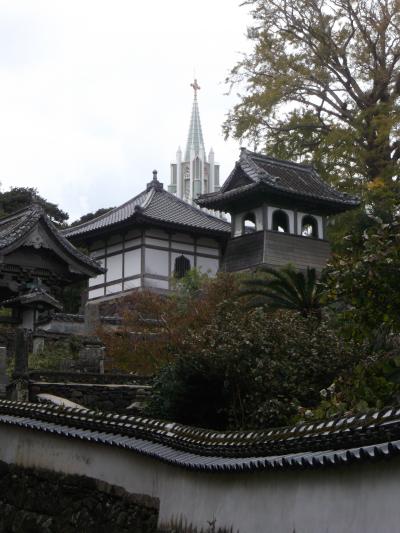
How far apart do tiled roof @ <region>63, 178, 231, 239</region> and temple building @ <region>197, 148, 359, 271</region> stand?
27.0 inches

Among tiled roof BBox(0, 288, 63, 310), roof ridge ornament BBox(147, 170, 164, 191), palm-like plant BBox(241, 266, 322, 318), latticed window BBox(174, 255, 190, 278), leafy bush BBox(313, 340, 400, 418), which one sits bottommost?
leafy bush BBox(313, 340, 400, 418)

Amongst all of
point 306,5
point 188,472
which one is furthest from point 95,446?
point 306,5

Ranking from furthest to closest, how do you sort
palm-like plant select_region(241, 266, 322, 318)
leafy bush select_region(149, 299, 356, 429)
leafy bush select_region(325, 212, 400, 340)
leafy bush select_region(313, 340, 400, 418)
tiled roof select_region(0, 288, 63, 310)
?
tiled roof select_region(0, 288, 63, 310) < palm-like plant select_region(241, 266, 322, 318) < leafy bush select_region(149, 299, 356, 429) < leafy bush select_region(313, 340, 400, 418) < leafy bush select_region(325, 212, 400, 340)

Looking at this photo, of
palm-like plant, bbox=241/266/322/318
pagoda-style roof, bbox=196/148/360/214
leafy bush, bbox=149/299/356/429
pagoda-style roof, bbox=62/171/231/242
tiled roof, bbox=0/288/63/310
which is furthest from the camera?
pagoda-style roof, bbox=62/171/231/242

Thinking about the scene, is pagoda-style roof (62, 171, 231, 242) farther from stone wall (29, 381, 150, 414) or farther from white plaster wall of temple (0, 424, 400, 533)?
white plaster wall of temple (0, 424, 400, 533)

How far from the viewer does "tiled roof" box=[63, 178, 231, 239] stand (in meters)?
38.9

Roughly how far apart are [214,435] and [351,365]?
7506 millimetres

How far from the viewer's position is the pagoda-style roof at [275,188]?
3838cm

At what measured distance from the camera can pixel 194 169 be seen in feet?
310

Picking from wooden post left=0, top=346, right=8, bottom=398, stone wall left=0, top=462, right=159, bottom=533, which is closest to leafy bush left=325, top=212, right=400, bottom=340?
stone wall left=0, top=462, right=159, bottom=533

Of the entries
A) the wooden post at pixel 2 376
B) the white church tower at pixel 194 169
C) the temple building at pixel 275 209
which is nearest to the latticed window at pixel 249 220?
the temple building at pixel 275 209

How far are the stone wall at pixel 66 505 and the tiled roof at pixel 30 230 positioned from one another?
13153 mm

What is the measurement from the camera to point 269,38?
3634cm

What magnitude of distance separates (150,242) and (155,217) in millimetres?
1153
